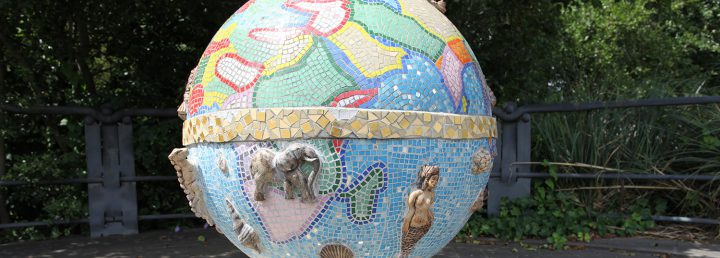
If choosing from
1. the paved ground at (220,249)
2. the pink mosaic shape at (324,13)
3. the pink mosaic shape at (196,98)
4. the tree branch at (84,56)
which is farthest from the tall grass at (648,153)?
the tree branch at (84,56)

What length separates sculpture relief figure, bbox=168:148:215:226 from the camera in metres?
2.65

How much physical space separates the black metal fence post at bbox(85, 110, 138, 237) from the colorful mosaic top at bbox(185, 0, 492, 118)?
132 inches

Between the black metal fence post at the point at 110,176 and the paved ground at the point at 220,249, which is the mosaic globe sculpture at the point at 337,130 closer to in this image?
the paved ground at the point at 220,249

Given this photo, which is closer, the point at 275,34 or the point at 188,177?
the point at 275,34

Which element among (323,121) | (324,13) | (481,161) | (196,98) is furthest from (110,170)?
(481,161)

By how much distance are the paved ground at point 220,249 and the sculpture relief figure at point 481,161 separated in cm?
223

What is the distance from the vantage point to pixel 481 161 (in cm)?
264

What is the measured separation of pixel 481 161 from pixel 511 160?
3.31m

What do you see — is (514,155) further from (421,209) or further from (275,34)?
(275,34)

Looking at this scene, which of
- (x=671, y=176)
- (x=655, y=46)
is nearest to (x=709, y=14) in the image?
(x=655, y=46)

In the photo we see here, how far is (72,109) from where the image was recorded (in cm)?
554

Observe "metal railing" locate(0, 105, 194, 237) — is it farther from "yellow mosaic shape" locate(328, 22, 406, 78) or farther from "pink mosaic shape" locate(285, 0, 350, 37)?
"yellow mosaic shape" locate(328, 22, 406, 78)

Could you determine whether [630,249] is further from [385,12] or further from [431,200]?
[385,12]

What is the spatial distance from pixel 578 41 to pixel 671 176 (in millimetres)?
5356
